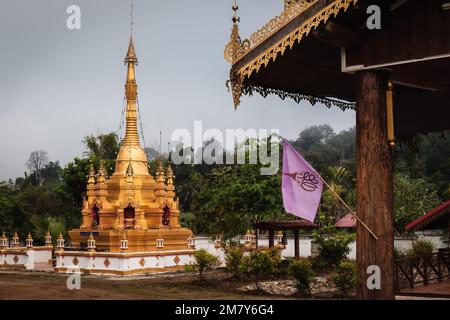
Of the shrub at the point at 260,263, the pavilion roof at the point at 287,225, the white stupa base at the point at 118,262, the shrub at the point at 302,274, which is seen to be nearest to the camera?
the shrub at the point at 302,274

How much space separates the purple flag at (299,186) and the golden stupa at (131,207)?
1351 cm

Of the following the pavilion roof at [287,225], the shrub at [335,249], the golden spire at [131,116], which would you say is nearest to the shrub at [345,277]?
the shrub at [335,249]

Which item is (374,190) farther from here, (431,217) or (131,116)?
(131,116)

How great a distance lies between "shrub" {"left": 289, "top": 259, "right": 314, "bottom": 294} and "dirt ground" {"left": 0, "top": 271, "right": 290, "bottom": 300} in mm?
1311

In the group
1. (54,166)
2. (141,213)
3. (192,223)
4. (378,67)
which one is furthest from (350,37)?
(54,166)

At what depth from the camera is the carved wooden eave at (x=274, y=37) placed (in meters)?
10.8

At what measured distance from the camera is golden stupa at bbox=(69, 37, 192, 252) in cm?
2492

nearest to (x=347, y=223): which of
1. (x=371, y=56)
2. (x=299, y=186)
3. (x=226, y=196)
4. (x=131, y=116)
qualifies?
(x=226, y=196)

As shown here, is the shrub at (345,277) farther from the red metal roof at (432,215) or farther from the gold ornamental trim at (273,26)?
the gold ornamental trim at (273,26)

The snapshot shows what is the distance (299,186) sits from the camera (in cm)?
1153

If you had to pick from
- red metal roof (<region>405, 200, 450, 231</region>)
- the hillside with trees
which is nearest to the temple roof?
red metal roof (<region>405, 200, 450, 231</region>)

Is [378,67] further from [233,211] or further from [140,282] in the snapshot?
[233,211]

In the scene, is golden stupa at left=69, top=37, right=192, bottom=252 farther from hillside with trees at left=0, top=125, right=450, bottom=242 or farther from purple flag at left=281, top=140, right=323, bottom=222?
purple flag at left=281, top=140, right=323, bottom=222

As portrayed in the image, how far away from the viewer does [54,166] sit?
Result: 319ft
